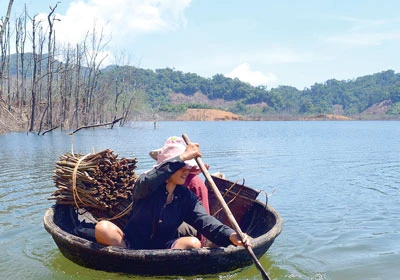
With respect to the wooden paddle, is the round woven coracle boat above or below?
below

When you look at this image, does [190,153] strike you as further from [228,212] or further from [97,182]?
[97,182]

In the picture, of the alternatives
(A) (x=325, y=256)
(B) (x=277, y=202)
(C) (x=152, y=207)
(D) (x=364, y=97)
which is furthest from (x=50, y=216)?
(D) (x=364, y=97)

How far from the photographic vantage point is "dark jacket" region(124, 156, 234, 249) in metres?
4.14

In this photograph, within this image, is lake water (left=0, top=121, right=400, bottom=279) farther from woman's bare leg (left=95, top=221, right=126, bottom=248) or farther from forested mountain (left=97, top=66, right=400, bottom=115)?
forested mountain (left=97, top=66, right=400, bottom=115)

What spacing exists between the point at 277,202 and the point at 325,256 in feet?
11.0

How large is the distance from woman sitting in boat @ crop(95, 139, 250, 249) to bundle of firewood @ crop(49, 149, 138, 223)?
0.94 meters

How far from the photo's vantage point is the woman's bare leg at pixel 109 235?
14.4ft

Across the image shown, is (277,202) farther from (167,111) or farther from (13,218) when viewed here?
(167,111)

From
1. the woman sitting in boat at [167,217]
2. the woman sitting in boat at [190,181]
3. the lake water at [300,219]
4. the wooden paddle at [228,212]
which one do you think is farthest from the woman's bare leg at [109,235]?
the wooden paddle at [228,212]

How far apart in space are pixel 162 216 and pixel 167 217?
5 centimetres

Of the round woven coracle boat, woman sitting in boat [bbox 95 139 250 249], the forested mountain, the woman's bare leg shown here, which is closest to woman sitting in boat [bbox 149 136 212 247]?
woman sitting in boat [bbox 95 139 250 249]

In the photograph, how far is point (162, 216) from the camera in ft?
14.3

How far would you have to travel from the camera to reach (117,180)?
215 inches

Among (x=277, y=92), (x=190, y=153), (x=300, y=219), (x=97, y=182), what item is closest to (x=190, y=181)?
(x=190, y=153)
